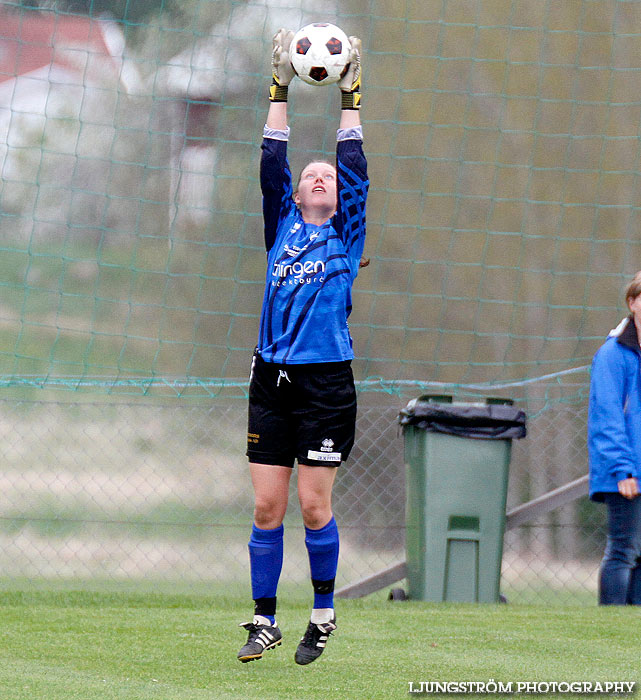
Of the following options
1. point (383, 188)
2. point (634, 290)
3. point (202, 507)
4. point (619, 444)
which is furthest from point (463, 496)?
point (383, 188)

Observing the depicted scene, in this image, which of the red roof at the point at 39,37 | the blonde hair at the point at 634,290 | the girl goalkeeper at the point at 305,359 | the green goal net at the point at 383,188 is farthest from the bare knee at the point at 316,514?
the green goal net at the point at 383,188

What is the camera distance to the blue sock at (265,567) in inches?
157

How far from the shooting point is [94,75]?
974 cm

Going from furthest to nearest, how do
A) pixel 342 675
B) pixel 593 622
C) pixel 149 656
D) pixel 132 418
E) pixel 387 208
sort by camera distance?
1. pixel 387 208
2. pixel 132 418
3. pixel 593 622
4. pixel 149 656
5. pixel 342 675

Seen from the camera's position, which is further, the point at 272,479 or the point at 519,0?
the point at 519,0

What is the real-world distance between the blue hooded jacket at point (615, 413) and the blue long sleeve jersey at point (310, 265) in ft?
6.72

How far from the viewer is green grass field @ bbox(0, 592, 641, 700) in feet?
12.1

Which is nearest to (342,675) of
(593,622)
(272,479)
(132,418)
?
(272,479)

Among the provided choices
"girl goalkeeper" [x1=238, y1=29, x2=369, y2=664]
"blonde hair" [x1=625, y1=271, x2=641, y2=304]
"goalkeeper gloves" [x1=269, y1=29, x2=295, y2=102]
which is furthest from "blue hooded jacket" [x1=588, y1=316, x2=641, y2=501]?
"goalkeeper gloves" [x1=269, y1=29, x2=295, y2=102]

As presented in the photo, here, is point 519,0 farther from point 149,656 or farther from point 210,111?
point 149,656

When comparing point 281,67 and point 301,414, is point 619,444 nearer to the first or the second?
point 301,414

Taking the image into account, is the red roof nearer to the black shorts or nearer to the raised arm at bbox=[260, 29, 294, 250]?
the raised arm at bbox=[260, 29, 294, 250]

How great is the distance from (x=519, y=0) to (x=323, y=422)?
7.62 meters

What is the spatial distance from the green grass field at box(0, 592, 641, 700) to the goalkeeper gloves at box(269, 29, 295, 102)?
2119 millimetres
